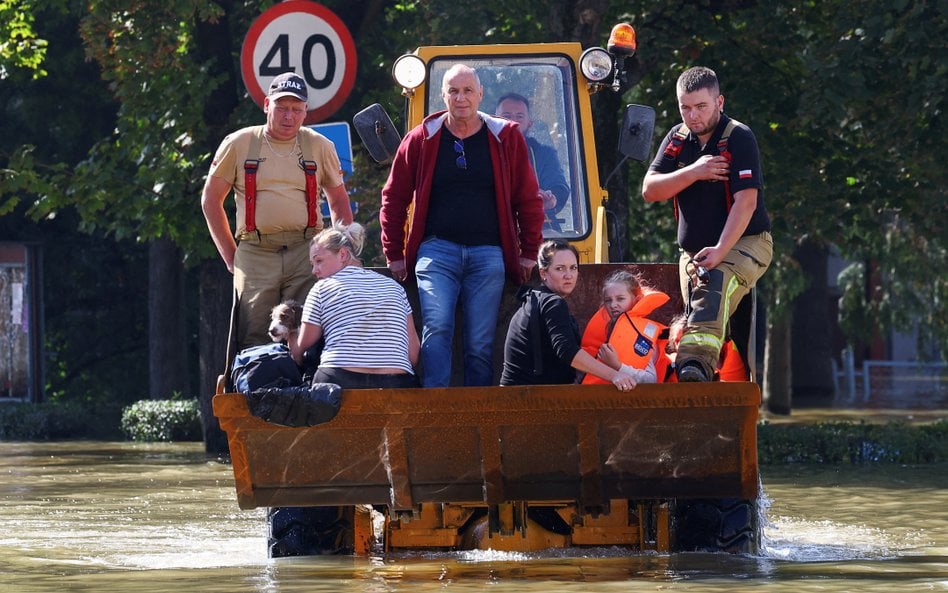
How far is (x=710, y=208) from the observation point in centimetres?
869

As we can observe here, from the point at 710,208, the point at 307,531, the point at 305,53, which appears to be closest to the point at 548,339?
the point at 710,208

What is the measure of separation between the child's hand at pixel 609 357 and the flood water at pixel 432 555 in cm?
94

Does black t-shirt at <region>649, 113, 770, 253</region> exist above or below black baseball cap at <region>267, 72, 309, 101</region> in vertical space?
below

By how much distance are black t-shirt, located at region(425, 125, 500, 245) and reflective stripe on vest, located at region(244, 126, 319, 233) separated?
0.92 metres

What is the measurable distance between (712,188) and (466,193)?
4.02 feet

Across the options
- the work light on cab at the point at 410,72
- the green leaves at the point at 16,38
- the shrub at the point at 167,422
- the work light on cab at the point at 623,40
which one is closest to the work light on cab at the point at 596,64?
the work light on cab at the point at 623,40

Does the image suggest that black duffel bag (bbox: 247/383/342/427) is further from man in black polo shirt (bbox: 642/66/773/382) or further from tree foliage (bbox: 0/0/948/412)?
tree foliage (bbox: 0/0/948/412)

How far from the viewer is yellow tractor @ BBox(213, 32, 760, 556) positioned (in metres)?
8.00

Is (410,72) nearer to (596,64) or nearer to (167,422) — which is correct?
(596,64)

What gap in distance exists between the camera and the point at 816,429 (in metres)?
17.0

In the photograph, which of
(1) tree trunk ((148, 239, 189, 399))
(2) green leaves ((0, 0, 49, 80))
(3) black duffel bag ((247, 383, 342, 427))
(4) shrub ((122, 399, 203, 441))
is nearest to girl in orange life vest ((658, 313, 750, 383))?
(3) black duffel bag ((247, 383, 342, 427))

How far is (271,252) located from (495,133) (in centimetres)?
147

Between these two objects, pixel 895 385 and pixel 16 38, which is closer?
pixel 16 38

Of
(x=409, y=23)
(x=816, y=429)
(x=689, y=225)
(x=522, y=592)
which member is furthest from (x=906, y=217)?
(x=522, y=592)
